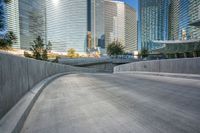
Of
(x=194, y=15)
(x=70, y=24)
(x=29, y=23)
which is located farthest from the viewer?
(x=70, y=24)

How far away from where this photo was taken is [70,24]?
6373 inches

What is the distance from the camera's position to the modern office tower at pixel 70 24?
6344 inches

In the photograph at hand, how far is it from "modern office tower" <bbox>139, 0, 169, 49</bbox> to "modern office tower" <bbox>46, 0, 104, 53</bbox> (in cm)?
5922

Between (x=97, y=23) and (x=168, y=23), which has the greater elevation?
(x=97, y=23)

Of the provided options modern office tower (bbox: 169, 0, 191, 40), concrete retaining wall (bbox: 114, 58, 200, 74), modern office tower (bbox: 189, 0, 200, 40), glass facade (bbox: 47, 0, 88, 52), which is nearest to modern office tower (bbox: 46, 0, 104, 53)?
glass facade (bbox: 47, 0, 88, 52)

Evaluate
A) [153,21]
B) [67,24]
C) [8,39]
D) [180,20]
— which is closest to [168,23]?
[153,21]

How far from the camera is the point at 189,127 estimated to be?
361cm

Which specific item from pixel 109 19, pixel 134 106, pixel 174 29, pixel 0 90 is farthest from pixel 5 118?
pixel 109 19

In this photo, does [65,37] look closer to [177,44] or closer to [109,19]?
[109,19]

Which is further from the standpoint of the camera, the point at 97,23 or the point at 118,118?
the point at 97,23

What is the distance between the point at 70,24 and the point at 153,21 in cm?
8476

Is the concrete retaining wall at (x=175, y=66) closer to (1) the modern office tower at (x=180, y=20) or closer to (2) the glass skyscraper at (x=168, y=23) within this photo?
(2) the glass skyscraper at (x=168, y=23)

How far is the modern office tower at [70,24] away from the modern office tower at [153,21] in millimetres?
59220

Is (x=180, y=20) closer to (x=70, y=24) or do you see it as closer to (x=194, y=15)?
(x=194, y=15)
